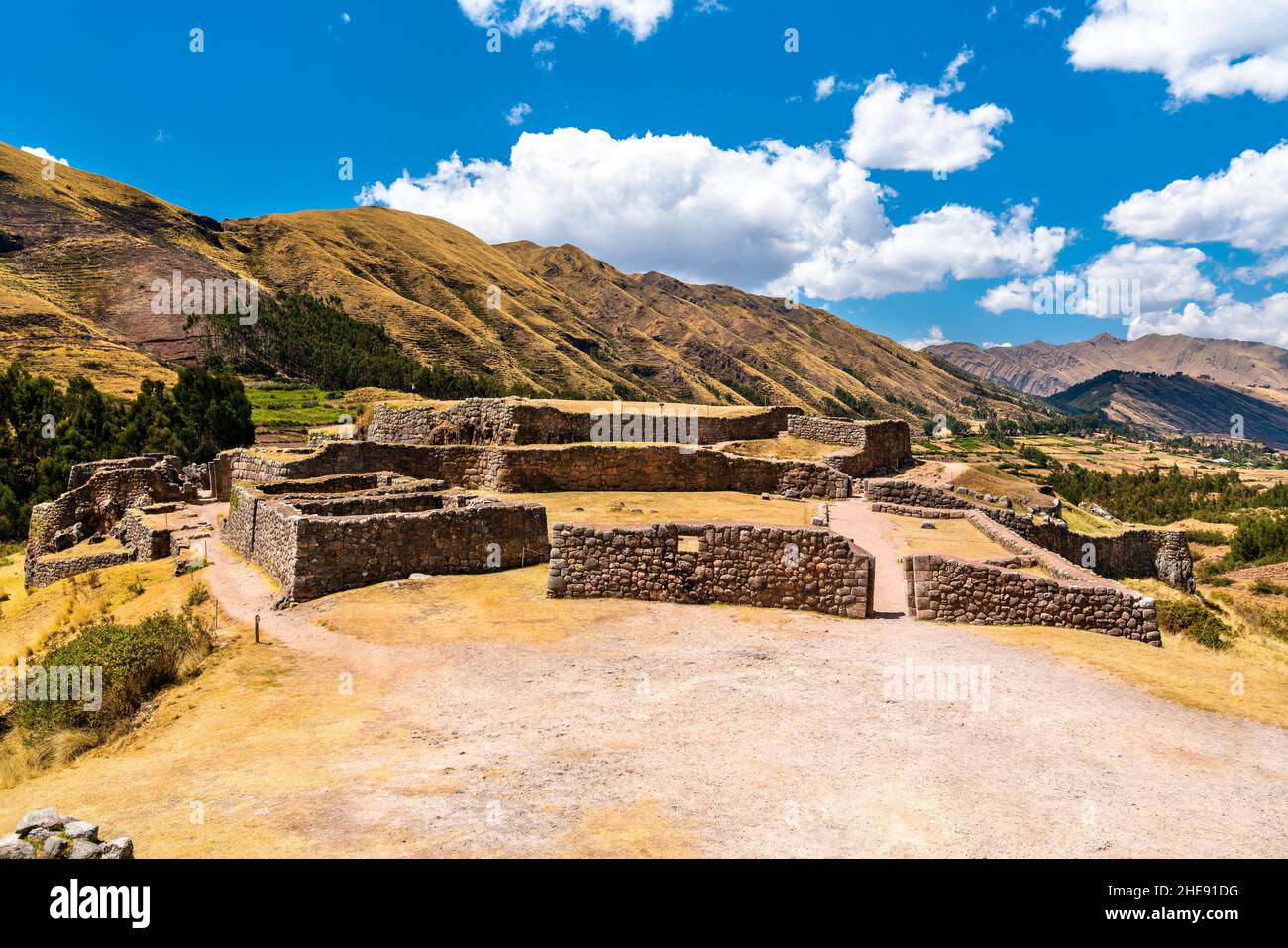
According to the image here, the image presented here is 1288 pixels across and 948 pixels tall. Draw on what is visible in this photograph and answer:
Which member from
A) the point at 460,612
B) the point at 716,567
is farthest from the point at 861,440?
the point at 460,612

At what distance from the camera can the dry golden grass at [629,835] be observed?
16.4 feet

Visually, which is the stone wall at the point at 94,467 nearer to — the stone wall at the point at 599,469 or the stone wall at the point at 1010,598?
the stone wall at the point at 599,469

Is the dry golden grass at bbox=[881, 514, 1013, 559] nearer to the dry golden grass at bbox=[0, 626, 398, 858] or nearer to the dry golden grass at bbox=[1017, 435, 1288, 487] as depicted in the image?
the dry golden grass at bbox=[0, 626, 398, 858]

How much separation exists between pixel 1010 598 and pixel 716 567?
4913 mm

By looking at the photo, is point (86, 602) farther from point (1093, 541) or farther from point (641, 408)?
point (1093, 541)

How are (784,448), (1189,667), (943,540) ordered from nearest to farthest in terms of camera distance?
1. (1189,667)
2. (943,540)
3. (784,448)

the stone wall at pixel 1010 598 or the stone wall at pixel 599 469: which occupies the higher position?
the stone wall at pixel 599 469

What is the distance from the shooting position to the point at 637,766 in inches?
262

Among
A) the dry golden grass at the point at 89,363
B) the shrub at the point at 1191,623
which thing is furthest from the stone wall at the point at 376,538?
the dry golden grass at the point at 89,363

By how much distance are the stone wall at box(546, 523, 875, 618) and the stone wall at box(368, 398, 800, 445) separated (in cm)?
1426

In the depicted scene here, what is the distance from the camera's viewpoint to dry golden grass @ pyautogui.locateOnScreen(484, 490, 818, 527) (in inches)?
773

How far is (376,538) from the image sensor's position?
13.8m

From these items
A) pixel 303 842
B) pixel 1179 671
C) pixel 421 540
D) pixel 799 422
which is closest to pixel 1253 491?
pixel 799 422

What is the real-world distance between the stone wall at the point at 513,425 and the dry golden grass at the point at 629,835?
71.1 ft
